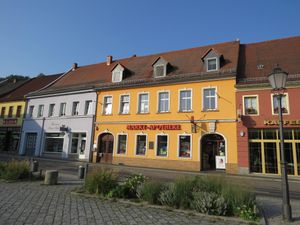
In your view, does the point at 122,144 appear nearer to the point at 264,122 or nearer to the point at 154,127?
the point at 154,127

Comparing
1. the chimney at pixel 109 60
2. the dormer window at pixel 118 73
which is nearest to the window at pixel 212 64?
the dormer window at pixel 118 73

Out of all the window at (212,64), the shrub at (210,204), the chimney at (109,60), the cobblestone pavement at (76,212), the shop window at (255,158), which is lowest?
the cobblestone pavement at (76,212)

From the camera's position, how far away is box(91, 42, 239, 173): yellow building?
19.0 m

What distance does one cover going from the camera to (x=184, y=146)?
65.9 ft

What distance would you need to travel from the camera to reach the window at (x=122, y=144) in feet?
75.2

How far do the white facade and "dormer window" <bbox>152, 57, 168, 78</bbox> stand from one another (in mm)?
7192

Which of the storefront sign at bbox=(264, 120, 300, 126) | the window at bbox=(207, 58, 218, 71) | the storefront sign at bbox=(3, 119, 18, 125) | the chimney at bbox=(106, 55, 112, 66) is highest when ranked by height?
the chimney at bbox=(106, 55, 112, 66)

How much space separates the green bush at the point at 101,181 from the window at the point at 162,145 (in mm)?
12581

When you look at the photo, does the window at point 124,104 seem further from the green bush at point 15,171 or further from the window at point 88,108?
the green bush at point 15,171

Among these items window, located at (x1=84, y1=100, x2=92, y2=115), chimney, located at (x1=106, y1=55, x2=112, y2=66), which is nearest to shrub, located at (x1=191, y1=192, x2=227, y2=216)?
window, located at (x1=84, y1=100, x2=92, y2=115)

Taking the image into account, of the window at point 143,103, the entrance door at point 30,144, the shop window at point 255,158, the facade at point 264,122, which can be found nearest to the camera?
the facade at point 264,122

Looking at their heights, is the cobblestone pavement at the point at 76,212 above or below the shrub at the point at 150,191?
below

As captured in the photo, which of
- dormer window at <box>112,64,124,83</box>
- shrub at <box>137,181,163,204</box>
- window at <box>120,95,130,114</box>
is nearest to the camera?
shrub at <box>137,181,163,204</box>

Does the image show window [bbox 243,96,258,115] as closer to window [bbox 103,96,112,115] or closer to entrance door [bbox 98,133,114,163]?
entrance door [bbox 98,133,114,163]
